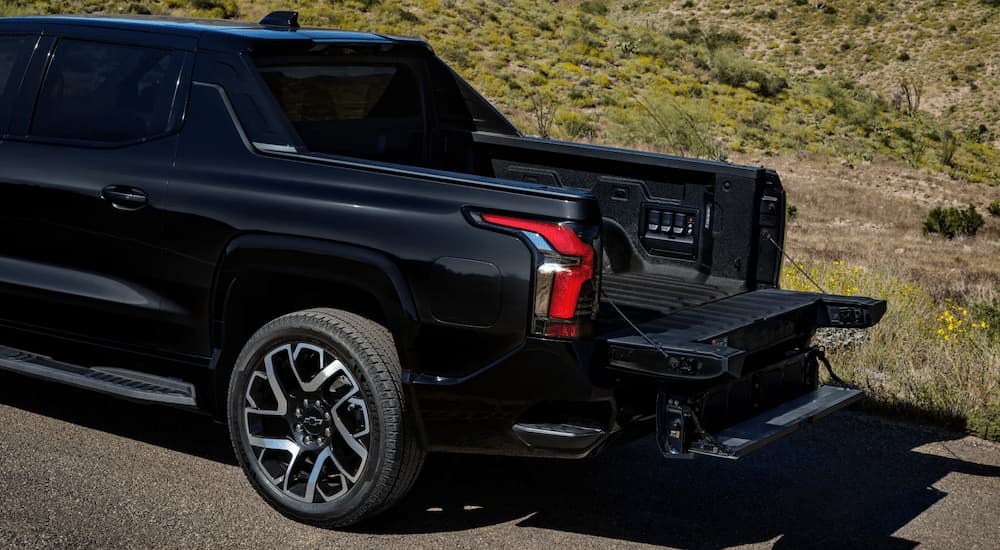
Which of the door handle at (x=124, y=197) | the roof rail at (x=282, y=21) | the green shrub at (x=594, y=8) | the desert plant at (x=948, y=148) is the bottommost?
the desert plant at (x=948, y=148)

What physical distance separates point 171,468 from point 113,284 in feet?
2.85

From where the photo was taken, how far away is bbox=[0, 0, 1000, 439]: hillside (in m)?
8.14

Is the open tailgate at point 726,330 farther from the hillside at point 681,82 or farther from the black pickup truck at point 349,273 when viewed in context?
the hillside at point 681,82

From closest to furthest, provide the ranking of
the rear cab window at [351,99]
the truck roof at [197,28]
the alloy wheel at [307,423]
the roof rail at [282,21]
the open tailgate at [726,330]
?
the open tailgate at [726,330], the alloy wheel at [307,423], the truck roof at [197,28], the rear cab window at [351,99], the roof rail at [282,21]

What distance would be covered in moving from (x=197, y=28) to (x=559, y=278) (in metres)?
Result: 2.18

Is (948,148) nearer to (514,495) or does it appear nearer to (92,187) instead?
(514,495)

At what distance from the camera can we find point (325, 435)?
14.7ft

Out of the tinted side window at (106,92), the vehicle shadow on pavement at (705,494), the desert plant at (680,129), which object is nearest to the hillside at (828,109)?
the desert plant at (680,129)

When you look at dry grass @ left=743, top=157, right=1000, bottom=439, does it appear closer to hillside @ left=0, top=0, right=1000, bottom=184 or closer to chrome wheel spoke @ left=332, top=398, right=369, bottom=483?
hillside @ left=0, top=0, right=1000, bottom=184

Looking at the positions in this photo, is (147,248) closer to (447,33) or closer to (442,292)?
(442,292)

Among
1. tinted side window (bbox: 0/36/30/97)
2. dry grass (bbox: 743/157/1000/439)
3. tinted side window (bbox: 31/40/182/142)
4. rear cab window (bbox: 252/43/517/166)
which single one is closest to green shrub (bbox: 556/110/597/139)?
dry grass (bbox: 743/157/1000/439)

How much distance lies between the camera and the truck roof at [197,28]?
5012 millimetres

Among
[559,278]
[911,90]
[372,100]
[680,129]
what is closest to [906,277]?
[372,100]

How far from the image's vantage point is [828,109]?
44.8m
